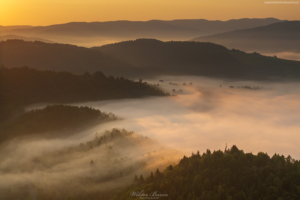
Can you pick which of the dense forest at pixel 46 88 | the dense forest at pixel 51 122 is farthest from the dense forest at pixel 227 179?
the dense forest at pixel 46 88

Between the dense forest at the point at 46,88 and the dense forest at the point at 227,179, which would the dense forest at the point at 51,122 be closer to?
the dense forest at the point at 46,88

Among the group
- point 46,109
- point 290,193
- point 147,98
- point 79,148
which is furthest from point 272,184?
point 147,98

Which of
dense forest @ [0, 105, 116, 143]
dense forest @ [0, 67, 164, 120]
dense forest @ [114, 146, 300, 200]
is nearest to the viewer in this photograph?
dense forest @ [114, 146, 300, 200]

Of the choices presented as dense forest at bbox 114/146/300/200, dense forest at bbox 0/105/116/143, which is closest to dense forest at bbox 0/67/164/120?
dense forest at bbox 0/105/116/143

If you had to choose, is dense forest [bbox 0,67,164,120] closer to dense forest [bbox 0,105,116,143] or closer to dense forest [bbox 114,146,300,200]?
dense forest [bbox 0,105,116,143]

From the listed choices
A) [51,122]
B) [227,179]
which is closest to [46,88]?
[51,122]

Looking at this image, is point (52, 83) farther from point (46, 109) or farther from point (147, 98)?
point (147, 98)

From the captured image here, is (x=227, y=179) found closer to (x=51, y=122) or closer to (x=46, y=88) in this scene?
(x=51, y=122)
